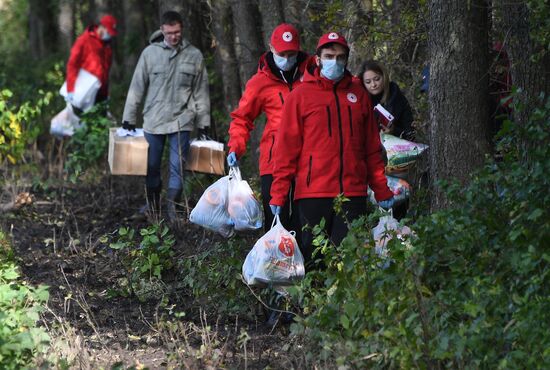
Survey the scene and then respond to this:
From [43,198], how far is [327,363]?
309 inches

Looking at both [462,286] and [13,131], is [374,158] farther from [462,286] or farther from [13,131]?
[13,131]

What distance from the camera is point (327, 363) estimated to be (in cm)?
618

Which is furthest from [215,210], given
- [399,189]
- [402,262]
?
[402,262]

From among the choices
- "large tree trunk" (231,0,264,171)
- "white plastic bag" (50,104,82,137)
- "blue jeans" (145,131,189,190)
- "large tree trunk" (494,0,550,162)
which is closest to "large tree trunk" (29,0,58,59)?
"white plastic bag" (50,104,82,137)

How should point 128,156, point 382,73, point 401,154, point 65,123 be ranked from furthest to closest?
1. point 65,123
2. point 128,156
3. point 382,73
4. point 401,154

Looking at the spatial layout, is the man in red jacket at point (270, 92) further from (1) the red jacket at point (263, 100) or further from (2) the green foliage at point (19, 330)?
(2) the green foliage at point (19, 330)

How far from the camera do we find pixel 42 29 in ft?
89.1

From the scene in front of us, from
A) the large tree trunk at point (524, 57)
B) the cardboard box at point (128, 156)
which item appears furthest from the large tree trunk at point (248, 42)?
the large tree trunk at point (524, 57)

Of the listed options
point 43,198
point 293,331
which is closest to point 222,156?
point 43,198

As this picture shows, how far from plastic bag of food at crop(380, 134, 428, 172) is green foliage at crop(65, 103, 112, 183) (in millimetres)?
6058

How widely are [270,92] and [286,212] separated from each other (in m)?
0.94

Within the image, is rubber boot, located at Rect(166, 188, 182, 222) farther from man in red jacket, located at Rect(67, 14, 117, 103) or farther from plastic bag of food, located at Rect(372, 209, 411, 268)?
man in red jacket, located at Rect(67, 14, 117, 103)

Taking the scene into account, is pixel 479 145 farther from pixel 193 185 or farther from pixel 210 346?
pixel 193 185

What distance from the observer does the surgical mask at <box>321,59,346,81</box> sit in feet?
24.4
